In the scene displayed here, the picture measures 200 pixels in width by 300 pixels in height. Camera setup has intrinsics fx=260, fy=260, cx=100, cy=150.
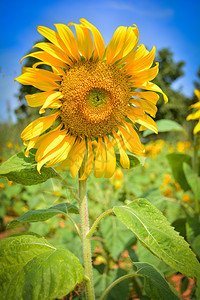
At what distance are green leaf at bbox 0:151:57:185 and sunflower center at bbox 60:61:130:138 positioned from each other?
19 centimetres

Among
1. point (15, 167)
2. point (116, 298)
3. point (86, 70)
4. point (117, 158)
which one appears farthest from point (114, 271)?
point (86, 70)

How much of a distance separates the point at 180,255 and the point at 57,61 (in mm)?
729

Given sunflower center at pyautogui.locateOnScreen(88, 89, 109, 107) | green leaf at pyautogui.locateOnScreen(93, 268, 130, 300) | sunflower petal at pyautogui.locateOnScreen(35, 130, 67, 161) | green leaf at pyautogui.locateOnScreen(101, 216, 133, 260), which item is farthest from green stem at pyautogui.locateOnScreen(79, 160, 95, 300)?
green leaf at pyautogui.locateOnScreen(101, 216, 133, 260)

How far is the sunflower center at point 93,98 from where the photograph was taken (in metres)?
0.92

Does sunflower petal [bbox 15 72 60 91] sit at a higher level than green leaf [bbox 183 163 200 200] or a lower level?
higher

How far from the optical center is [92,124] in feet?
3.18

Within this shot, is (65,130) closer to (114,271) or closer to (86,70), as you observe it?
(86,70)

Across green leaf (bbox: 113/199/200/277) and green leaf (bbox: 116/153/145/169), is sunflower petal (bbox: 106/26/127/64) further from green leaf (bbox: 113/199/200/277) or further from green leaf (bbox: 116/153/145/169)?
green leaf (bbox: 113/199/200/277)

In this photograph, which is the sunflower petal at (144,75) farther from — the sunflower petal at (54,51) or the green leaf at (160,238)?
the green leaf at (160,238)

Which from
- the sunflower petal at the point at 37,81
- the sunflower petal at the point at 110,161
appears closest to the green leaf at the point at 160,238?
the sunflower petal at the point at 110,161

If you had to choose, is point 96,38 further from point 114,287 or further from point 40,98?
point 114,287

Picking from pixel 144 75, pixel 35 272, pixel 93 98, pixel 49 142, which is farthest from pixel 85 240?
pixel 144 75

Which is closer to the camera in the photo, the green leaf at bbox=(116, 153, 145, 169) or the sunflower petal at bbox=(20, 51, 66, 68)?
the sunflower petal at bbox=(20, 51, 66, 68)

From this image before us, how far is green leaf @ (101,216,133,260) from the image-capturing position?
6.18 feet
